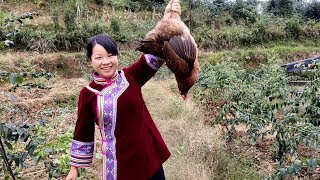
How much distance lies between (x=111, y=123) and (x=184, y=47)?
57 cm

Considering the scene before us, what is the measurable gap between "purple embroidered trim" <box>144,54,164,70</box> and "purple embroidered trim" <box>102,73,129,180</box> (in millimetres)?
159

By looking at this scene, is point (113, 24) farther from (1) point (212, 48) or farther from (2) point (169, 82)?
(2) point (169, 82)

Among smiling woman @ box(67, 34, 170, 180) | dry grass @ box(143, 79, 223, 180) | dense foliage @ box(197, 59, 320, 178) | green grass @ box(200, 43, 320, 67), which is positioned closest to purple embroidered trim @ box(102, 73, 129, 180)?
smiling woman @ box(67, 34, 170, 180)

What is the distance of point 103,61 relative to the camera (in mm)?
1750

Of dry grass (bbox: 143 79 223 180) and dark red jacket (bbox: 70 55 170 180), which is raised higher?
dark red jacket (bbox: 70 55 170 180)

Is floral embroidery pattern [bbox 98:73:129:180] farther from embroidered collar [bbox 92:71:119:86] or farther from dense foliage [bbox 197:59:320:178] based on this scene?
dense foliage [bbox 197:59:320:178]

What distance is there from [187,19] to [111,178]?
48.4ft

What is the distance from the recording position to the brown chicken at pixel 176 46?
4.90 feet

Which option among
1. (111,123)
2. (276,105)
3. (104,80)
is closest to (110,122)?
(111,123)

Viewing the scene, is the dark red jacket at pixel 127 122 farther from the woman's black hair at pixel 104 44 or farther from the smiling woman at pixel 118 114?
the woman's black hair at pixel 104 44

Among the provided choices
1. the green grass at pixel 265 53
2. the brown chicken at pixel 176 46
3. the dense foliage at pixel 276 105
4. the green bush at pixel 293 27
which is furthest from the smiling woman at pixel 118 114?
the green bush at pixel 293 27

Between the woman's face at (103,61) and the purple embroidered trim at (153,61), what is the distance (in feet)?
0.51

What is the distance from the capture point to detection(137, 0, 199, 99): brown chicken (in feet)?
4.90

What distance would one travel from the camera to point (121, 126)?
1812mm
